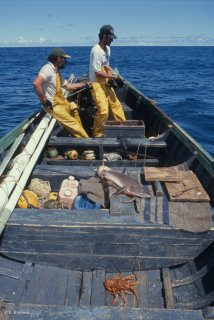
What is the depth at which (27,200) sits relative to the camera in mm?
5289

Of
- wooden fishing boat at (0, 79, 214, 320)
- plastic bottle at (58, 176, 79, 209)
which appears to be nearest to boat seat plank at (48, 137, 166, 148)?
plastic bottle at (58, 176, 79, 209)

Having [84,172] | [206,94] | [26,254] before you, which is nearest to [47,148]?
[84,172]

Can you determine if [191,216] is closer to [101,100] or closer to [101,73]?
[101,100]

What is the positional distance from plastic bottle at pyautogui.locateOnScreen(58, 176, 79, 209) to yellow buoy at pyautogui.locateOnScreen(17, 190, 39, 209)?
43cm

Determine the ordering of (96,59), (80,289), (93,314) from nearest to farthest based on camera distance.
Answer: (93,314) < (80,289) < (96,59)

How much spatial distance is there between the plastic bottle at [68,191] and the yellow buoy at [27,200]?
0.43 metres

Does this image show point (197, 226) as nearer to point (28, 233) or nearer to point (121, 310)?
point (121, 310)

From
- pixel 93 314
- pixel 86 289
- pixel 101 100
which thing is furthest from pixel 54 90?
pixel 93 314

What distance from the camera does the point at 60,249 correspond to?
4379 millimetres

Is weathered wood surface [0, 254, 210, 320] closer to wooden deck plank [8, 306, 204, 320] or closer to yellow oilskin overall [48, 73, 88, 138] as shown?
wooden deck plank [8, 306, 204, 320]

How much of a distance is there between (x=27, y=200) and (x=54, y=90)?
136 inches

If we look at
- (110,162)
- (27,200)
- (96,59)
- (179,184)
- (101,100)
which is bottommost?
(110,162)

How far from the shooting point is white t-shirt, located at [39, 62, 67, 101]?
7.34 metres

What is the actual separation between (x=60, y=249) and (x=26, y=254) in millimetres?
503
